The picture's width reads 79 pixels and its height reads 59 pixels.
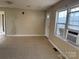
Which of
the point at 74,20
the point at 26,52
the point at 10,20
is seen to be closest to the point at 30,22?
the point at 10,20

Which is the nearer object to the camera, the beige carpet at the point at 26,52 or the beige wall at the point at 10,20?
the beige carpet at the point at 26,52

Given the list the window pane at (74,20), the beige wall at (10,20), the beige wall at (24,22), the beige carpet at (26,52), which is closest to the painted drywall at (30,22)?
the beige wall at (24,22)

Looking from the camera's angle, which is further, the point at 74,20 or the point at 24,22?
the point at 24,22

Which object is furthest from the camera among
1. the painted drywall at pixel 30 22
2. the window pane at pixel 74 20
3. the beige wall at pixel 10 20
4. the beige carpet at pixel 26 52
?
the painted drywall at pixel 30 22

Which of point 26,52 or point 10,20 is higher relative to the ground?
point 10,20

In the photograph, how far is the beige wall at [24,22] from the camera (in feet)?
25.5

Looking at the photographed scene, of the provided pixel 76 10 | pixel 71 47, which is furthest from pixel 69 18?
pixel 71 47

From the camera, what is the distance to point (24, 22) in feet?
26.3

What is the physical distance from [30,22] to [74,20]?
5.27 metres

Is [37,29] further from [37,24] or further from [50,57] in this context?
[50,57]

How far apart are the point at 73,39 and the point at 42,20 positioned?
5382mm

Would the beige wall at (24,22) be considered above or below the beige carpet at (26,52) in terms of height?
above

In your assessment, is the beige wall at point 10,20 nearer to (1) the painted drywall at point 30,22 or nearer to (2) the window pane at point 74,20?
(1) the painted drywall at point 30,22

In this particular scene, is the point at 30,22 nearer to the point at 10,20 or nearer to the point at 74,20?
the point at 10,20
